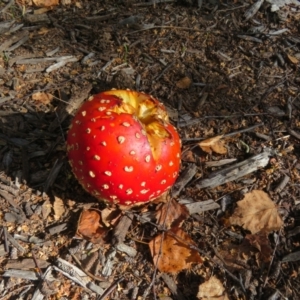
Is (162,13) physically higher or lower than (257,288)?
higher

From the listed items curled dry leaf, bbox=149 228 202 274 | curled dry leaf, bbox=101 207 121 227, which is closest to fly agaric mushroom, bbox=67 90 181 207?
curled dry leaf, bbox=101 207 121 227

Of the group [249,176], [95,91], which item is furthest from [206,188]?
[95,91]

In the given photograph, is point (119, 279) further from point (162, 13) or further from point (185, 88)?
point (162, 13)

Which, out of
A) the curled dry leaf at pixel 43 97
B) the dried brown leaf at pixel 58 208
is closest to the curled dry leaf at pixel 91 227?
the dried brown leaf at pixel 58 208

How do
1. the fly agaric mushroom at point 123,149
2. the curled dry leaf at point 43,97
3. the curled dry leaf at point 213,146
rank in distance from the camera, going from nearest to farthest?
the fly agaric mushroom at point 123,149 < the curled dry leaf at point 213,146 < the curled dry leaf at point 43,97

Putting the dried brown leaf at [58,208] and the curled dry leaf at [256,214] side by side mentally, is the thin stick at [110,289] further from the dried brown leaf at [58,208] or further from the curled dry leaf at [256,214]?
the curled dry leaf at [256,214]

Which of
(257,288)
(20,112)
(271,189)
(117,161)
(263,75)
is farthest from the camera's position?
(263,75)
